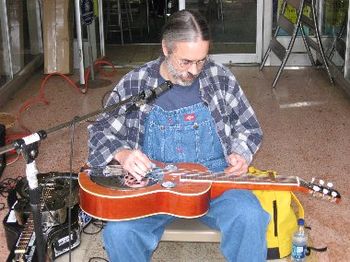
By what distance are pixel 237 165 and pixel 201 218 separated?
0.23 meters

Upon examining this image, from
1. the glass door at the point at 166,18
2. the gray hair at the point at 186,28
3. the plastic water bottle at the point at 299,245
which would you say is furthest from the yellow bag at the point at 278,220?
the glass door at the point at 166,18

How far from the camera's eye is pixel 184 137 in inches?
85.4

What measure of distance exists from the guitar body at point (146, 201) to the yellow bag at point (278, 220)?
31 cm

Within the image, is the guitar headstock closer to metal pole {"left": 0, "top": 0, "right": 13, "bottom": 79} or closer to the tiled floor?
the tiled floor

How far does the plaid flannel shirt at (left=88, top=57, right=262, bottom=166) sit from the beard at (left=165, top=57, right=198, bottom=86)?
0.08 meters

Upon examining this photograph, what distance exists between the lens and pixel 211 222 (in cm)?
209

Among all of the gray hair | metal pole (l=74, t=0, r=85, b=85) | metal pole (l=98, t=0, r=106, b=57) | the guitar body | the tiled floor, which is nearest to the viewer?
the guitar body

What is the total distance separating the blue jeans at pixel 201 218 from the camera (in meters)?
1.92

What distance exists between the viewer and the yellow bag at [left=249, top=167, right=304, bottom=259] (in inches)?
86.1

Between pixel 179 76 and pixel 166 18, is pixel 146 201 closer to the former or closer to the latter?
pixel 179 76

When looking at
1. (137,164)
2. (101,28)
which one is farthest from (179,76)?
(101,28)

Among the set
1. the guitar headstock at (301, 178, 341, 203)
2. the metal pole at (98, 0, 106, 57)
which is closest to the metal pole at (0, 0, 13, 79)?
the metal pole at (98, 0, 106, 57)

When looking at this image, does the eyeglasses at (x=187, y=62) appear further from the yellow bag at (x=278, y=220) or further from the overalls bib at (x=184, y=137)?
the yellow bag at (x=278, y=220)

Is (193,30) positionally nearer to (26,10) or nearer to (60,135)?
(60,135)
